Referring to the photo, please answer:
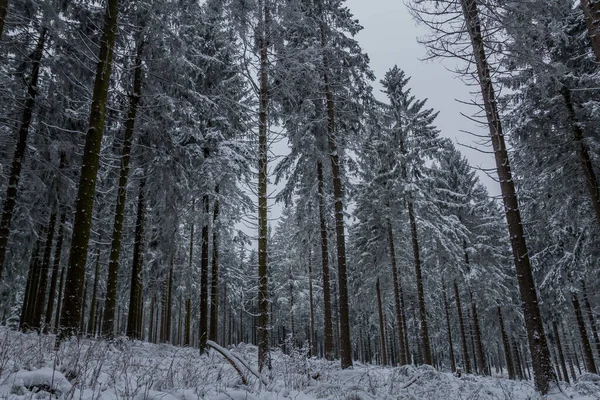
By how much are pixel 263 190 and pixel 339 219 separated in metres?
5.14

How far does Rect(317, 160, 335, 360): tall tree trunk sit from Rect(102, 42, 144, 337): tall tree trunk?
24.8 ft

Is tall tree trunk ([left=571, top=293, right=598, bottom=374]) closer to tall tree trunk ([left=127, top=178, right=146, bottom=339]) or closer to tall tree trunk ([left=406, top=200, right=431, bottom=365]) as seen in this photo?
tall tree trunk ([left=406, top=200, right=431, bottom=365])

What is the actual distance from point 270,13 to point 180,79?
4.64 metres

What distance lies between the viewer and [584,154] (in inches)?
501

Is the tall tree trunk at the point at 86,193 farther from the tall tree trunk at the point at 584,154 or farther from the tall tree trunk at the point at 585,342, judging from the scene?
the tall tree trunk at the point at 585,342

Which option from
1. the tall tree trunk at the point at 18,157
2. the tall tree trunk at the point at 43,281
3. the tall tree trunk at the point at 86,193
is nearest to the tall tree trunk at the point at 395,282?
the tall tree trunk at the point at 86,193

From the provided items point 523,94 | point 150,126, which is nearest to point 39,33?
point 150,126

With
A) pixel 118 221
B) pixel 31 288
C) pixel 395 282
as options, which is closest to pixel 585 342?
pixel 395 282

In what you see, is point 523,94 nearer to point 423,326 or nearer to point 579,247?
point 579,247

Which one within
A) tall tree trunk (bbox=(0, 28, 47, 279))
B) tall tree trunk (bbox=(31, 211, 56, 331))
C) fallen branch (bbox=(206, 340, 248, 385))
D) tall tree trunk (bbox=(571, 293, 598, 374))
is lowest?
tall tree trunk (bbox=(571, 293, 598, 374))

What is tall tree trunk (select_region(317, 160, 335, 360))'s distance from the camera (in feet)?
44.8

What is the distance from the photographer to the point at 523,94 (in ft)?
50.2

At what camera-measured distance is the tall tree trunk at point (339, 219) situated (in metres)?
12.6

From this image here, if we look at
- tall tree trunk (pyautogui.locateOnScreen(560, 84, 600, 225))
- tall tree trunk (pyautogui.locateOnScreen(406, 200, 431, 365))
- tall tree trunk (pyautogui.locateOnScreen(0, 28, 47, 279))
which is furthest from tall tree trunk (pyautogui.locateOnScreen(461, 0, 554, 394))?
tall tree trunk (pyautogui.locateOnScreen(0, 28, 47, 279))
